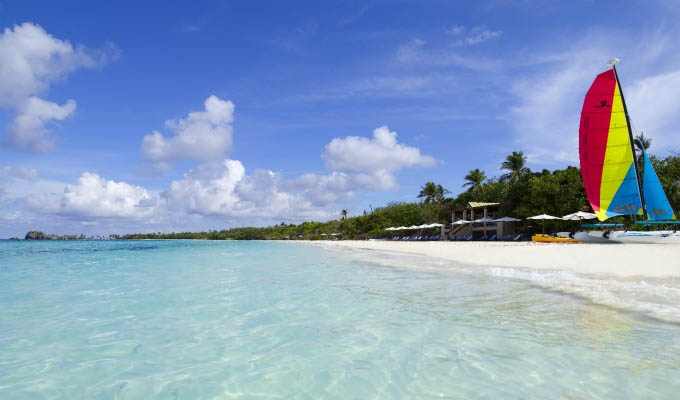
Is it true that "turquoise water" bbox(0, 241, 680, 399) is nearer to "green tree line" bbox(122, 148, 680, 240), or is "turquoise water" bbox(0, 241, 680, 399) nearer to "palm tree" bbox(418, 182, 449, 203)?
"green tree line" bbox(122, 148, 680, 240)

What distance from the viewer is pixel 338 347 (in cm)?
398

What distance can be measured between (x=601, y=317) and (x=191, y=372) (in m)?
4.94

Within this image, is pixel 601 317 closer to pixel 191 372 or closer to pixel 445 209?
pixel 191 372

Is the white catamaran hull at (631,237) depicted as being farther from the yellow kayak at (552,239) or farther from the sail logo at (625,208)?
the yellow kayak at (552,239)

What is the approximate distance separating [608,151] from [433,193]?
39.2m

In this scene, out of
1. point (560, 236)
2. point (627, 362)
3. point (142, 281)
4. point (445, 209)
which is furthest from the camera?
point (445, 209)

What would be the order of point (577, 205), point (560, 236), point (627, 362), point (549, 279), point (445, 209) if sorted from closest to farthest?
point (627, 362), point (549, 279), point (560, 236), point (577, 205), point (445, 209)

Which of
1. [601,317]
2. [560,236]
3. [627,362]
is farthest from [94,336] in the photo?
[560,236]

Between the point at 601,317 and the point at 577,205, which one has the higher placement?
the point at 577,205

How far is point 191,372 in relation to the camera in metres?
3.34

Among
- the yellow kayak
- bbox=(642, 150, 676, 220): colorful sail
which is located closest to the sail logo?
bbox=(642, 150, 676, 220): colorful sail

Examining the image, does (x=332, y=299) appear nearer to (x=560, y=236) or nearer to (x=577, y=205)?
(x=560, y=236)

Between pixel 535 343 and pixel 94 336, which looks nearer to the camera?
pixel 535 343

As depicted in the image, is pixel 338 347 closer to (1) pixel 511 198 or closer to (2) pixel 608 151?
(2) pixel 608 151
